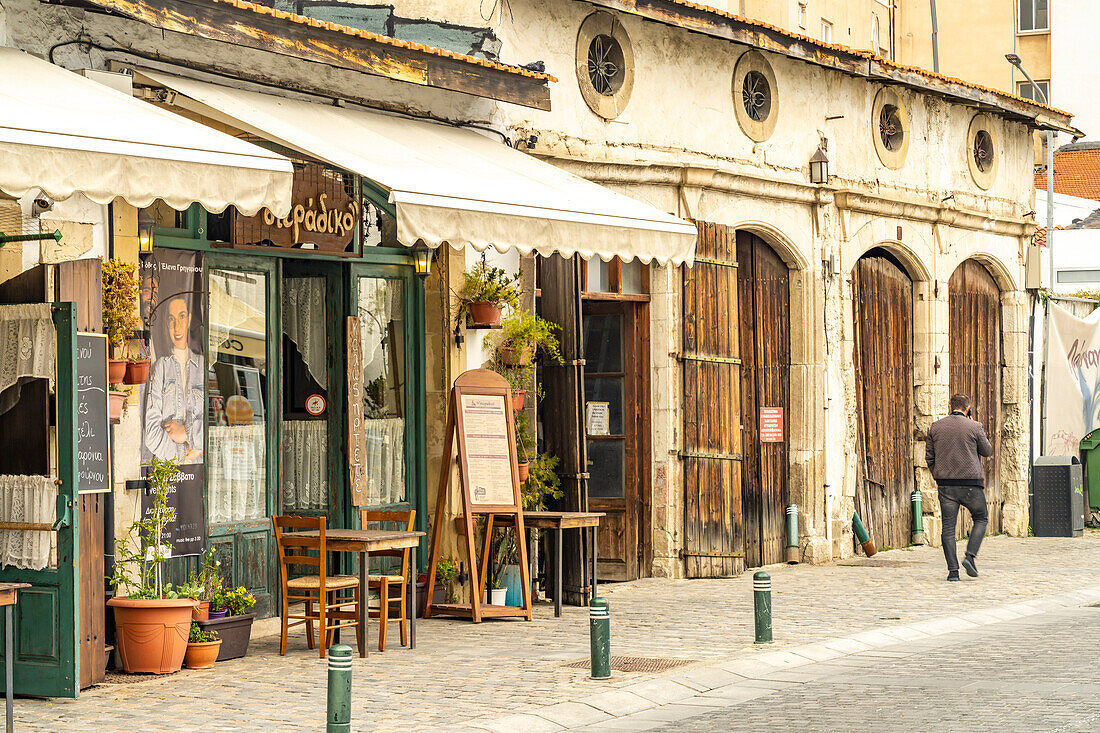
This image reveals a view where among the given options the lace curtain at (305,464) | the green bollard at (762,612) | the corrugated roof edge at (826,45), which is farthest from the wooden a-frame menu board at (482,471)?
the corrugated roof edge at (826,45)

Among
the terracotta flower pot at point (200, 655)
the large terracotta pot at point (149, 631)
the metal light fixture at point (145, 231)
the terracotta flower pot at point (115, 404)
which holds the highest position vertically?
the metal light fixture at point (145, 231)

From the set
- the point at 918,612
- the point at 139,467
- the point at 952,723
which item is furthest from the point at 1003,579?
the point at 139,467

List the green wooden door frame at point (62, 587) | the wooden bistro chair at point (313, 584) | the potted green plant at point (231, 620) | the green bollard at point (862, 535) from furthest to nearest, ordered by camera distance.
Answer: the green bollard at point (862, 535), the potted green plant at point (231, 620), the wooden bistro chair at point (313, 584), the green wooden door frame at point (62, 587)

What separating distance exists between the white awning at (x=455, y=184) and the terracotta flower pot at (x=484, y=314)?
45.4 inches

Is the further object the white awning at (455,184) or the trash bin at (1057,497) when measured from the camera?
the trash bin at (1057,497)

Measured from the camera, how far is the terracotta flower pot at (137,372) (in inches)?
358

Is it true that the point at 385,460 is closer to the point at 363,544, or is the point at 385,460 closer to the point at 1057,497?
the point at 363,544

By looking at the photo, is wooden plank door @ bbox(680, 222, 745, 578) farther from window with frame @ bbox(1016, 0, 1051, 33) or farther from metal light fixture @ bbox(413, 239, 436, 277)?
window with frame @ bbox(1016, 0, 1051, 33)

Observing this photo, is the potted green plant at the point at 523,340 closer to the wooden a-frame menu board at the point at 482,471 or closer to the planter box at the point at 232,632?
the wooden a-frame menu board at the point at 482,471

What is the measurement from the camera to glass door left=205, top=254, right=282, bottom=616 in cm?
1038

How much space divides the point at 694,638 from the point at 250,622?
2896 millimetres

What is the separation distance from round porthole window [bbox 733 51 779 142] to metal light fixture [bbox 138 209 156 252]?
275 inches

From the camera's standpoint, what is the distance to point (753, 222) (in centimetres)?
1495

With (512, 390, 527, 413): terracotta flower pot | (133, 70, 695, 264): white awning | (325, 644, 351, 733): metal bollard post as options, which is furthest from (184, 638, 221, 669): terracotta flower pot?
(512, 390, 527, 413): terracotta flower pot
